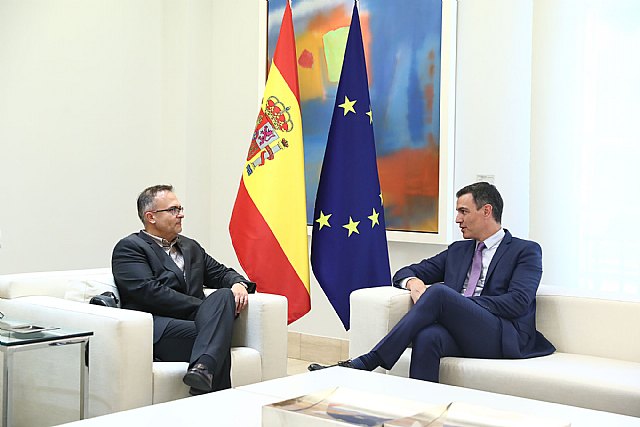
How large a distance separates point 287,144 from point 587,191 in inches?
67.3

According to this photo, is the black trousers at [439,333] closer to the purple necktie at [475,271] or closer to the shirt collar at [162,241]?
the purple necktie at [475,271]

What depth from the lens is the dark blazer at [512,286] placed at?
3975 millimetres

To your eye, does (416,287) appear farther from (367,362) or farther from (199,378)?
(199,378)

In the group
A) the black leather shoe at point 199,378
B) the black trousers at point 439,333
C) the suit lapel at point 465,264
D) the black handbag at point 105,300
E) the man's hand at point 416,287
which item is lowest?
the black leather shoe at point 199,378

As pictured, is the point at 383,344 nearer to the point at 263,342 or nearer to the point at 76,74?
the point at 263,342

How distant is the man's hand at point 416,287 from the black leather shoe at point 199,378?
109 centimetres

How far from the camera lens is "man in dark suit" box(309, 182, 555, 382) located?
380cm

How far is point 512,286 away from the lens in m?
4.04

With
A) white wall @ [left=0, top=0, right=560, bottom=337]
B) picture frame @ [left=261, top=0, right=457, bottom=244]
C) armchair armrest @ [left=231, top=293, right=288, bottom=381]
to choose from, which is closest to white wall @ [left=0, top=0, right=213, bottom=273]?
white wall @ [left=0, top=0, right=560, bottom=337]

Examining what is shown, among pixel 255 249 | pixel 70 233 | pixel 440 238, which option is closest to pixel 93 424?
pixel 255 249

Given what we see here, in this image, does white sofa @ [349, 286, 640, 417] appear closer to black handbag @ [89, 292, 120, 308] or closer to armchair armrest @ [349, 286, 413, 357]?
armchair armrest @ [349, 286, 413, 357]

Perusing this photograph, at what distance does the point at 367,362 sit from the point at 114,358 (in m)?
1.10

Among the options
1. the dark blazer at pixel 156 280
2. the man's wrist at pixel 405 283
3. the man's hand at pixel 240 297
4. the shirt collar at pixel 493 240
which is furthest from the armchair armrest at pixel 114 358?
the shirt collar at pixel 493 240

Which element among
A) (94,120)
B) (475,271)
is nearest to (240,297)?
(475,271)
